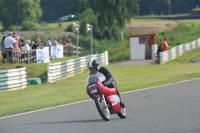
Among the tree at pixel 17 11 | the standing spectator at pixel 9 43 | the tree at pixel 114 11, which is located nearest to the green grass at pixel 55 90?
the standing spectator at pixel 9 43

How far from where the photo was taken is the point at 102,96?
41.4ft

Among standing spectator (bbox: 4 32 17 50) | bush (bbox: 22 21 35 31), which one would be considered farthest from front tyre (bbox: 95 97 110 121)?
bush (bbox: 22 21 35 31)

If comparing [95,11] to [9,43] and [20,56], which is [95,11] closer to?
[20,56]

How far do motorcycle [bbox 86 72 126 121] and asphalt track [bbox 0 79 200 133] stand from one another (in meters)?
0.22

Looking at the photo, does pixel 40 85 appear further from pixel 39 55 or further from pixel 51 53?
pixel 51 53

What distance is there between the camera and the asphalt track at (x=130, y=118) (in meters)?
11.2

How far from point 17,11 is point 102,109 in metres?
99.1

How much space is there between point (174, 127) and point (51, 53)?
27.1m

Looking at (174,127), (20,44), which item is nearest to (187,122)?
(174,127)

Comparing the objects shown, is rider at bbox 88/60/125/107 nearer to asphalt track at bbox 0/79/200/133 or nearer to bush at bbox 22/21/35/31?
asphalt track at bbox 0/79/200/133

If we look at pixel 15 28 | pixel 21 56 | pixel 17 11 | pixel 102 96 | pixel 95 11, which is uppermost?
pixel 17 11

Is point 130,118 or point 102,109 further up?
point 102,109

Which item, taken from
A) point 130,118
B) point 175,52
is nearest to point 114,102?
point 130,118

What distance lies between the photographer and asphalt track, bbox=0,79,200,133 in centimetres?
1122
